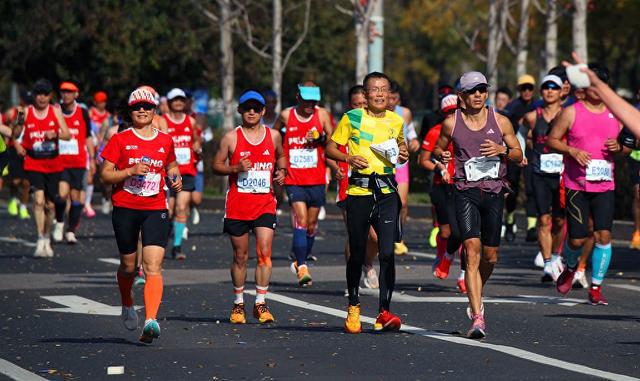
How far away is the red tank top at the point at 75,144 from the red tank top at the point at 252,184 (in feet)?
25.2

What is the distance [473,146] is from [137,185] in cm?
238

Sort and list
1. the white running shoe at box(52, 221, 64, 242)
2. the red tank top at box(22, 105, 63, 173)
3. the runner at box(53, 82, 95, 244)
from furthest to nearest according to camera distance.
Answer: the white running shoe at box(52, 221, 64, 242)
the runner at box(53, 82, 95, 244)
the red tank top at box(22, 105, 63, 173)

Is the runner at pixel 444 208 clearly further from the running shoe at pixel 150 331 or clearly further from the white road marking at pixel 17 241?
the white road marking at pixel 17 241

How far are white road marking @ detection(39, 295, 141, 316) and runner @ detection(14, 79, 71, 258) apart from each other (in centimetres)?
445

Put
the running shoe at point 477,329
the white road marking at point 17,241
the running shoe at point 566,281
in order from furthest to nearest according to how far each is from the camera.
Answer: the white road marking at point 17,241 < the running shoe at point 566,281 < the running shoe at point 477,329

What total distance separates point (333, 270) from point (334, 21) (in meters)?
40.7

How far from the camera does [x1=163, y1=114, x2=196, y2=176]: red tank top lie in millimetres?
18641

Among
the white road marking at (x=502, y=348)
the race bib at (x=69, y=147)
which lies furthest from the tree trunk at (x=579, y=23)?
the white road marking at (x=502, y=348)

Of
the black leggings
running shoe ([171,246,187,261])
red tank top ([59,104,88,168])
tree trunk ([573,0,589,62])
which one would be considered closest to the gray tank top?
the black leggings

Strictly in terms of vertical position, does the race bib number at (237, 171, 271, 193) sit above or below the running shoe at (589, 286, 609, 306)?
above

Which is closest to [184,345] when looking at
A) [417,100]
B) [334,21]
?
[334,21]

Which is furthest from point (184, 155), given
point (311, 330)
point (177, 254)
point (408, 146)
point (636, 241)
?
Answer: point (311, 330)

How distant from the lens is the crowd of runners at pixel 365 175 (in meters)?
11.5

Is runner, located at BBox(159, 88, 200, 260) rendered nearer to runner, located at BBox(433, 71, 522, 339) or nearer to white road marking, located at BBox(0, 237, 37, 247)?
white road marking, located at BBox(0, 237, 37, 247)
